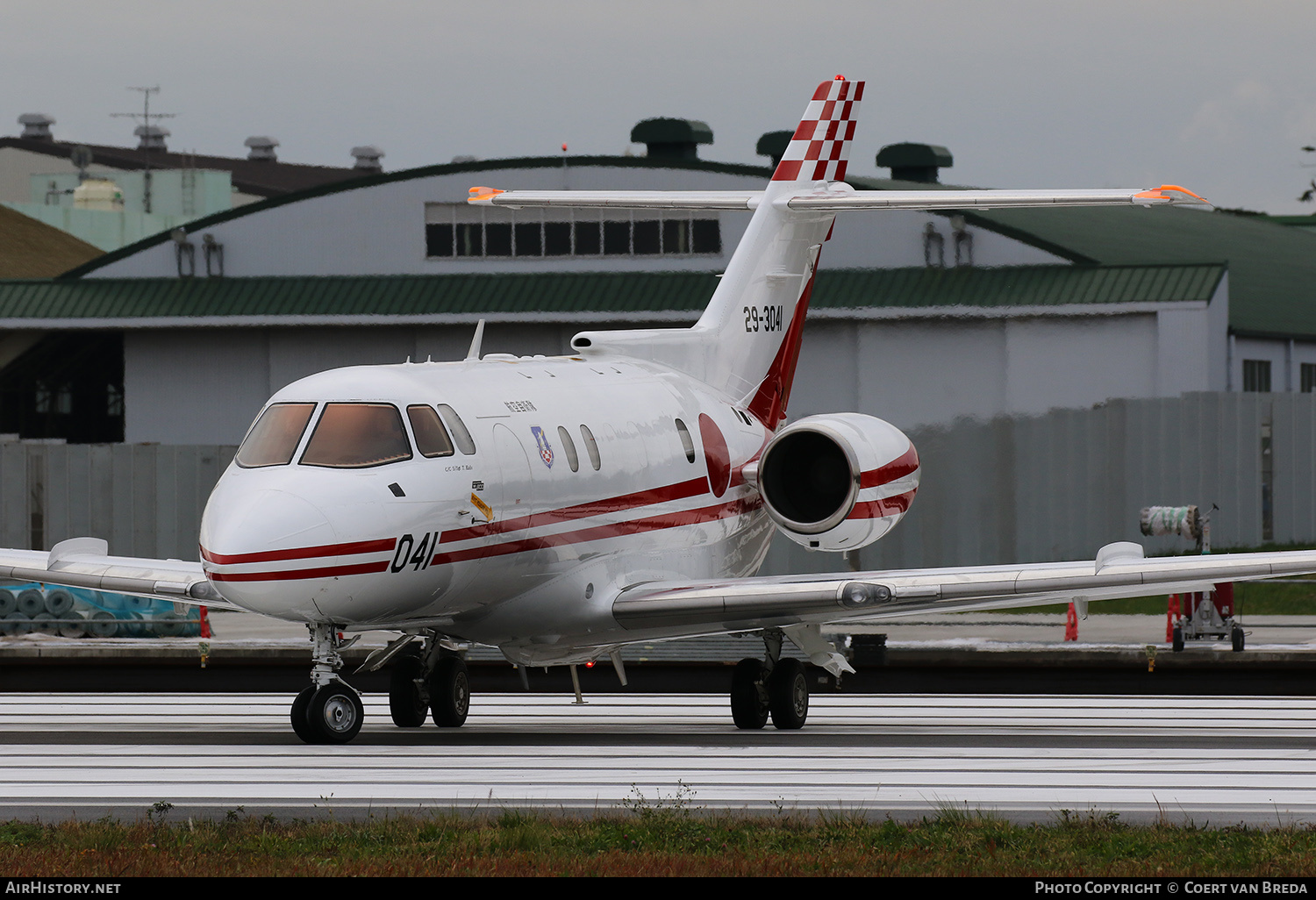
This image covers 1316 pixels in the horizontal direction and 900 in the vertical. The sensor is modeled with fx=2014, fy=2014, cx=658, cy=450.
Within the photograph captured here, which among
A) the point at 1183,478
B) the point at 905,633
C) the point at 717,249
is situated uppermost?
the point at 717,249

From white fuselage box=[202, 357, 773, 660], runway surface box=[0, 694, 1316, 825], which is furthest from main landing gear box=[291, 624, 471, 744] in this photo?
white fuselage box=[202, 357, 773, 660]

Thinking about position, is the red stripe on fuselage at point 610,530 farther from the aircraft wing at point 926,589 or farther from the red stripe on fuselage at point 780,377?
the red stripe on fuselage at point 780,377

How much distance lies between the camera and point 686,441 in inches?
781

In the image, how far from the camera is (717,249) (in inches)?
1882

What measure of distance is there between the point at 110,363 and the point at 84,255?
59.4 feet

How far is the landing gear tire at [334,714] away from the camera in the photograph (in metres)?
15.6

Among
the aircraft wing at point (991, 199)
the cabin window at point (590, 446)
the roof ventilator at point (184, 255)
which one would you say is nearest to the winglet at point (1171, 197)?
the aircraft wing at point (991, 199)

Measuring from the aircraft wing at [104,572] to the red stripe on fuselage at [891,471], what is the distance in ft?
19.9

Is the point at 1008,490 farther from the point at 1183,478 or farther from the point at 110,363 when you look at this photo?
the point at 110,363

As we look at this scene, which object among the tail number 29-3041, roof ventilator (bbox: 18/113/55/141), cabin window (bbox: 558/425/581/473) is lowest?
cabin window (bbox: 558/425/581/473)

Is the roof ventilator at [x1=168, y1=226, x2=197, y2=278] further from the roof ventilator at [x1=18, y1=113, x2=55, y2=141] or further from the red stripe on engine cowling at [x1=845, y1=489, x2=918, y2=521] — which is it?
the roof ventilator at [x1=18, y1=113, x2=55, y2=141]

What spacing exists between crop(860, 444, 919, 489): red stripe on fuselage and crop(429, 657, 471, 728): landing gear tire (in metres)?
4.15

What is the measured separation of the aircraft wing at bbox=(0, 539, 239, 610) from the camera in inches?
727

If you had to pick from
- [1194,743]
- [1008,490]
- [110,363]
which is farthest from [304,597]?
[110,363]
